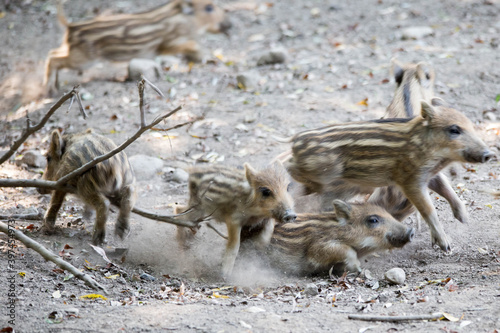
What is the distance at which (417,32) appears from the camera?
32.5ft

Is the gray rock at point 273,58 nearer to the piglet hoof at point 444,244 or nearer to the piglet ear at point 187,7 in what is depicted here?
the piglet ear at point 187,7

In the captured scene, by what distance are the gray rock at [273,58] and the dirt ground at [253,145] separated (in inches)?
6.0

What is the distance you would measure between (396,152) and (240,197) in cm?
136

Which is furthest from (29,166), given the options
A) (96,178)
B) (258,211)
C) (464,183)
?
(464,183)

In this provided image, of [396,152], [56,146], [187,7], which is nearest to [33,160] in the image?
[56,146]

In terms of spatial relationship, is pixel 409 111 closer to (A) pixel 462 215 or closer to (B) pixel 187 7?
(A) pixel 462 215

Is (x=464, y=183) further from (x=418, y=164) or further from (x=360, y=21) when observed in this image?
(x=360, y=21)

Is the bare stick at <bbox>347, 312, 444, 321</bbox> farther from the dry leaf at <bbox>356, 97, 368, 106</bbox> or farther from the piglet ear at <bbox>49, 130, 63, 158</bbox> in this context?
the dry leaf at <bbox>356, 97, 368, 106</bbox>

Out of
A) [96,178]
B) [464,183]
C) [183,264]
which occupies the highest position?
[96,178]

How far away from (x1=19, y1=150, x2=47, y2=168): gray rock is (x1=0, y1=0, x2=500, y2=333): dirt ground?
12 cm

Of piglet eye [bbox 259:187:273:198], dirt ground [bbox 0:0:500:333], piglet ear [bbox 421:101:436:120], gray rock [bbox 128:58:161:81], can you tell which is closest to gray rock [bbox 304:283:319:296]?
dirt ground [bbox 0:0:500:333]

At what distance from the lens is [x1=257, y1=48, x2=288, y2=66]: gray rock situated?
9211 mm

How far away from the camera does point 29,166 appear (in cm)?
649

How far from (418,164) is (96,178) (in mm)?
2636
